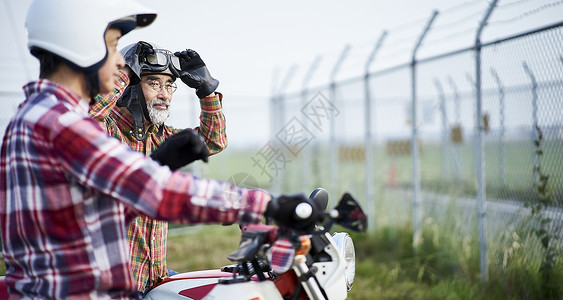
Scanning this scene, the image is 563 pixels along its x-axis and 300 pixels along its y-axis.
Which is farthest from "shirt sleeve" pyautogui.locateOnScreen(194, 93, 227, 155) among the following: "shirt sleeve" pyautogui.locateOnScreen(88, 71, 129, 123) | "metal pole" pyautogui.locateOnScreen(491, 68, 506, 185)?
"metal pole" pyautogui.locateOnScreen(491, 68, 506, 185)

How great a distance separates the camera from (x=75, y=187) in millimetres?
1414

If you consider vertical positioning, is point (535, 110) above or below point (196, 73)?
below

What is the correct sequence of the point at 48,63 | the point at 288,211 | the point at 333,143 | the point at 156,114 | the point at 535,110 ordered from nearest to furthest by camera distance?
the point at 288,211
the point at 48,63
the point at 156,114
the point at 535,110
the point at 333,143

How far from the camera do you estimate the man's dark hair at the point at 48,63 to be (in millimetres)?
1561

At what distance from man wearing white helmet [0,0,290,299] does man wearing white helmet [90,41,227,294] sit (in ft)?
3.34

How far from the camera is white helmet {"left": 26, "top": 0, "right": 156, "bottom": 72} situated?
1.53 meters

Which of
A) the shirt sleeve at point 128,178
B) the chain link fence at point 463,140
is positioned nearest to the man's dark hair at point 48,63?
the shirt sleeve at point 128,178

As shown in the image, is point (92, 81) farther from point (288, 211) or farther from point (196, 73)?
point (196, 73)

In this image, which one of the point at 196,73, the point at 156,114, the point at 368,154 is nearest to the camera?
the point at 196,73

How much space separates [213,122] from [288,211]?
1662 millimetres

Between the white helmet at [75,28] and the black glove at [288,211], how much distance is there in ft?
2.31

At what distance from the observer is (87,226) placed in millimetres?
1447

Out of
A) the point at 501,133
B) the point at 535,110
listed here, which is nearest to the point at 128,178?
the point at 535,110

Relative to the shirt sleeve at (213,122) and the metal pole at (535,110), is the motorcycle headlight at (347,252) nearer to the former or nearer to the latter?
the shirt sleeve at (213,122)
